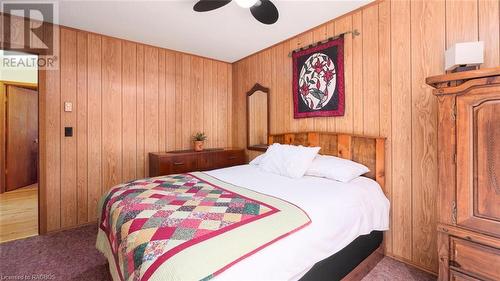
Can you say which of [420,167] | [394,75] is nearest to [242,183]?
[420,167]

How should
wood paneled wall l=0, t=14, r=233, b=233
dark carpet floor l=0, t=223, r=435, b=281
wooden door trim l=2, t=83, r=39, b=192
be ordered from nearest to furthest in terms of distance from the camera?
dark carpet floor l=0, t=223, r=435, b=281
wood paneled wall l=0, t=14, r=233, b=233
wooden door trim l=2, t=83, r=39, b=192

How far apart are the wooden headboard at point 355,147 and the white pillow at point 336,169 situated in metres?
0.10

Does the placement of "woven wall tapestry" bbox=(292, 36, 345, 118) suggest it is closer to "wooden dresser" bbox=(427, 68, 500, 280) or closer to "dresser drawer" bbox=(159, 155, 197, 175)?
"wooden dresser" bbox=(427, 68, 500, 280)

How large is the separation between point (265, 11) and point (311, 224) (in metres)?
1.88

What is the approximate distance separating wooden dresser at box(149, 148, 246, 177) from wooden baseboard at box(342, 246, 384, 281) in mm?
2291

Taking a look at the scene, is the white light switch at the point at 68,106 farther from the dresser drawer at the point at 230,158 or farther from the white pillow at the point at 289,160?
the white pillow at the point at 289,160

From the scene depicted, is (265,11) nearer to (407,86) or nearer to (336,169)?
(407,86)

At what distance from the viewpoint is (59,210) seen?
8.98 ft

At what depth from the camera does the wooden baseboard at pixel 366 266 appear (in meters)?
1.74

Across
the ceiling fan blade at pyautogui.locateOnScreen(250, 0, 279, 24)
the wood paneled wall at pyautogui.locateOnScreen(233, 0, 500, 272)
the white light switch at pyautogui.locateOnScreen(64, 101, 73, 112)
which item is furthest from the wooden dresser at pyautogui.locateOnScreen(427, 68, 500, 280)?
the white light switch at pyautogui.locateOnScreen(64, 101, 73, 112)

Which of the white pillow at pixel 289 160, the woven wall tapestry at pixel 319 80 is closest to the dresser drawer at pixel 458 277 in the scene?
the white pillow at pixel 289 160

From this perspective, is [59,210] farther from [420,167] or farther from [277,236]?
[420,167]

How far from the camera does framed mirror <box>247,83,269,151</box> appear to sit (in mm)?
3516

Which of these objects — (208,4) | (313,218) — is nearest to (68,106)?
(208,4)
